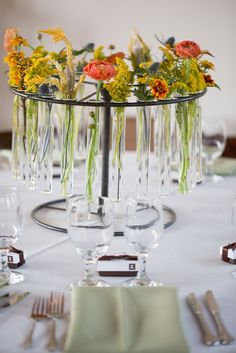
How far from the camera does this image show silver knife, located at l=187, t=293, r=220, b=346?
132cm

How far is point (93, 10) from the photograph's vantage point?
13.3 ft

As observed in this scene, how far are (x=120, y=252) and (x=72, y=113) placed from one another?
1.35 feet

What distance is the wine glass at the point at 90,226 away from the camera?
1.50 metres

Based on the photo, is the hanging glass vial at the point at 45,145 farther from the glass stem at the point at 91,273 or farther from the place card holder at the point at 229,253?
the place card holder at the point at 229,253

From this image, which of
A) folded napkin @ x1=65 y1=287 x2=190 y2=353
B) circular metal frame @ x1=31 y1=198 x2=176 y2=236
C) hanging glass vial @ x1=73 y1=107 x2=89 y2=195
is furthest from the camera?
hanging glass vial @ x1=73 y1=107 x2=89 y2=195

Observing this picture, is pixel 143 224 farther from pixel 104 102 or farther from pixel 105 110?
pixel 105 110

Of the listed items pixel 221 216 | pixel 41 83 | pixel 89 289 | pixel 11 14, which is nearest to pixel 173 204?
pixel 221 216

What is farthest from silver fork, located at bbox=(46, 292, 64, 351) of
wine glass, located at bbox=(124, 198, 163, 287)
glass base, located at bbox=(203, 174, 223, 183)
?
glass base, located at bbox=(203, 174, 223, 183)

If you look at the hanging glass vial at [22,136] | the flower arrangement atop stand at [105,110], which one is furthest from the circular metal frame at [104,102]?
the hanging glass vial at [22,136]

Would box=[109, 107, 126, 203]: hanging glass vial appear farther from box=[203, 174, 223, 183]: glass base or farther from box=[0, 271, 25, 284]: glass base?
box=[203, 174, 223, 183]: glass base

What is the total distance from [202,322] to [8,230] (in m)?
0.54

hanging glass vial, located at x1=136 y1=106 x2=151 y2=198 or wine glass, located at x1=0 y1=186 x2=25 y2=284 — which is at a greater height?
hanging glass vial, located at x1=136 y1=106 x2=151 y2=198

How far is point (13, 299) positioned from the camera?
150 cm

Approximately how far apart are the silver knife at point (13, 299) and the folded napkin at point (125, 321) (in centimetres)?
17
